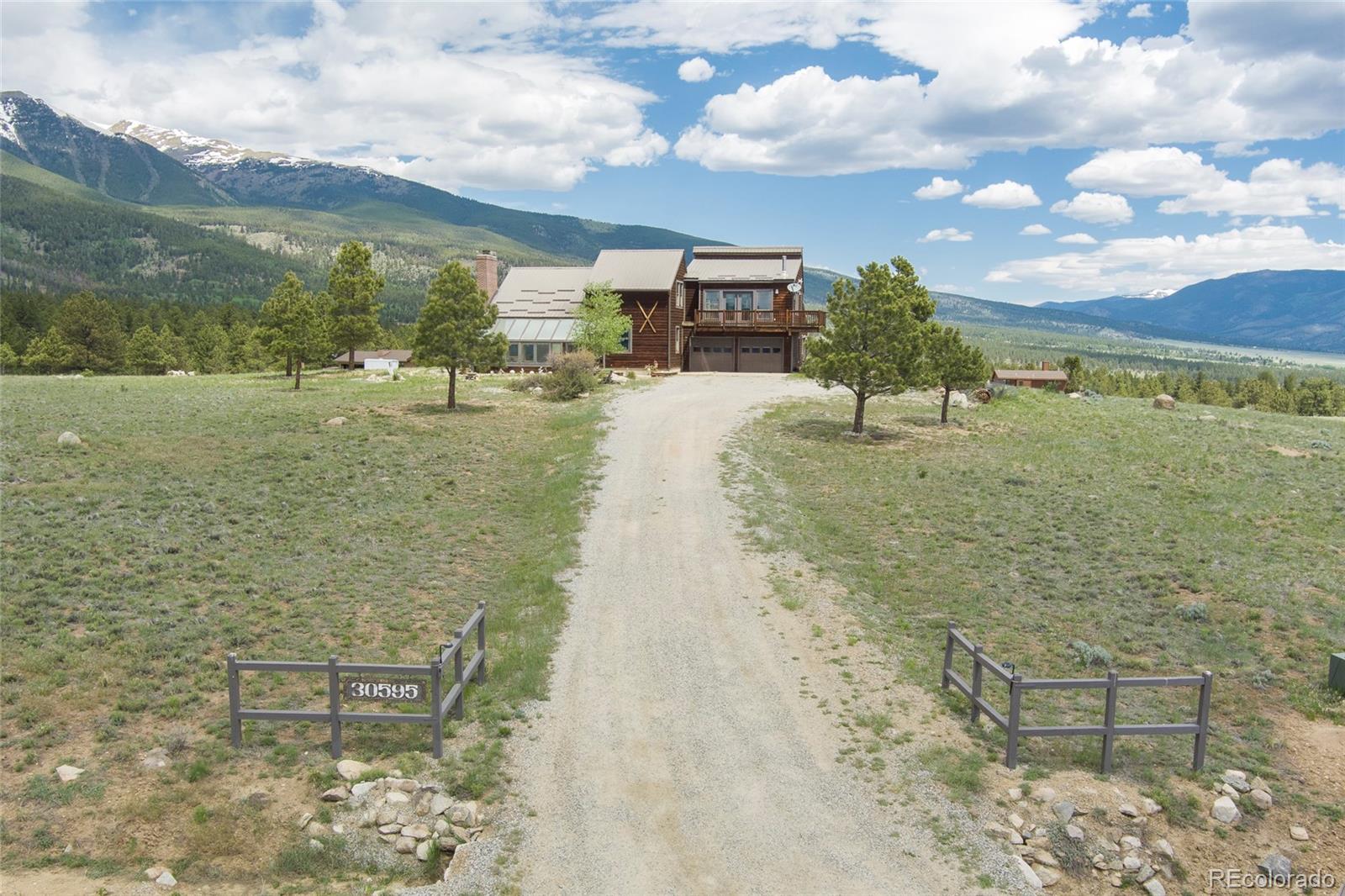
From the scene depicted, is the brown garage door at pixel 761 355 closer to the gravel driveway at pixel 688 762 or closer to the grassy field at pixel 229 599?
the grassy field at pixel 229 599

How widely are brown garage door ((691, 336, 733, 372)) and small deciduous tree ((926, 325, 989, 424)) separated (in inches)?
1088

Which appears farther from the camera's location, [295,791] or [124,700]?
[124,700]

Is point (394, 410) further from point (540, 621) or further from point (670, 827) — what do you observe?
point (670, 827)

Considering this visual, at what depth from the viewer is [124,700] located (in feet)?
41.9

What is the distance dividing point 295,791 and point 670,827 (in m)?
5.04

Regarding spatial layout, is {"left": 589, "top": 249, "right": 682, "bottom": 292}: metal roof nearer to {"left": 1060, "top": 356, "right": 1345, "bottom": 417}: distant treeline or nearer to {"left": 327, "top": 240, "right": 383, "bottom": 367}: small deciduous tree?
{"left": 327, "top": 240, "right": 383, "bottom": 367}: small deciduous tree

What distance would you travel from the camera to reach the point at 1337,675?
14.9 metres

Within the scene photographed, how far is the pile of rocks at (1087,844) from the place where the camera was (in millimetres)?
10125

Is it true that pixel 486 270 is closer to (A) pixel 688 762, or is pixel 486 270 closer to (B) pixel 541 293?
(B) pixel 541 293

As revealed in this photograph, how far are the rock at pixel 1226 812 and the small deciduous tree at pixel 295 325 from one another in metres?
48.7

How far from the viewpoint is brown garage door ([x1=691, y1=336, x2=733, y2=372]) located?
215 ft

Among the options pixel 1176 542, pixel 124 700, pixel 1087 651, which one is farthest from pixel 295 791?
pixel 1176 542

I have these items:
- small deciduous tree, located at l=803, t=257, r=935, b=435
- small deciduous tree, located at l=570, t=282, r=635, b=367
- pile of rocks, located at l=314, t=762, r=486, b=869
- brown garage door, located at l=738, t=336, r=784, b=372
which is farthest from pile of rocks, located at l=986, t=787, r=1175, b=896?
brown garage door, located at l=738, t=336, r=784, b=372

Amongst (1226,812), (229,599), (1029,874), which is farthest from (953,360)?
(229,599)
